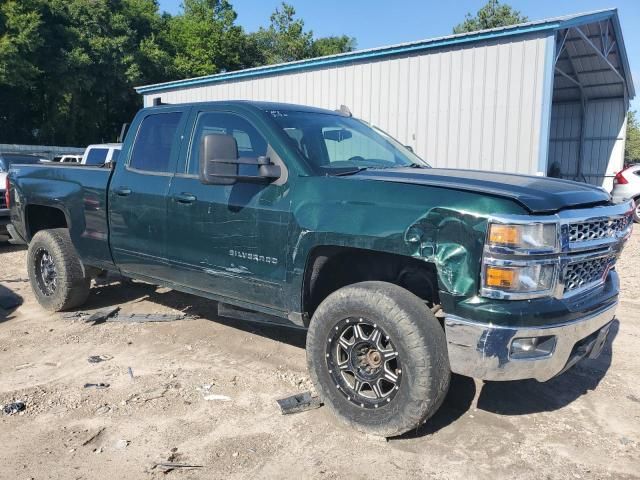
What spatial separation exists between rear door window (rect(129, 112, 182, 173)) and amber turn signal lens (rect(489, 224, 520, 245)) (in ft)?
8.93

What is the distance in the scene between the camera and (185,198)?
4.20m

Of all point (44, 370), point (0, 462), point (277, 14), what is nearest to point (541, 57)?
point (44, 370)

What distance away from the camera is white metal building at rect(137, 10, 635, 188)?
9977mm

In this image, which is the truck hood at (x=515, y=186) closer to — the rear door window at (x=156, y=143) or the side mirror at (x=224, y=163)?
the side mirror at (x=224, y=163)

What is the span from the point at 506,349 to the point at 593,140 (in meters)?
17.6

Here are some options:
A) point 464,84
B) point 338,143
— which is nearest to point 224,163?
point 338,143

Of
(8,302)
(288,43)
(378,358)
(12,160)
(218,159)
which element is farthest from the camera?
(288,43)

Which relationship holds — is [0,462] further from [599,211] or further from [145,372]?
[599,211]

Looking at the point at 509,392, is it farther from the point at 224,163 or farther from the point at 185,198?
the point at 185,198

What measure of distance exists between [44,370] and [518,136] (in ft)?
28.6

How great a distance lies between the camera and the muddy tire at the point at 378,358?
305 centimetres

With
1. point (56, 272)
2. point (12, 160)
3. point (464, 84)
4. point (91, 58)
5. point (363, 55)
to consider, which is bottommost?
Result: point (56, 272)

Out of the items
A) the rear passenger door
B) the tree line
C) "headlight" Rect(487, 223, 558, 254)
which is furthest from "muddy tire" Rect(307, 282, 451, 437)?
the tree line

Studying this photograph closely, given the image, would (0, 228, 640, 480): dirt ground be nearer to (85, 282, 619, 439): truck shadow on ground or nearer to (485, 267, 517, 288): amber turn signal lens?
(85, 282, 619, 439): truck shadow on ground
